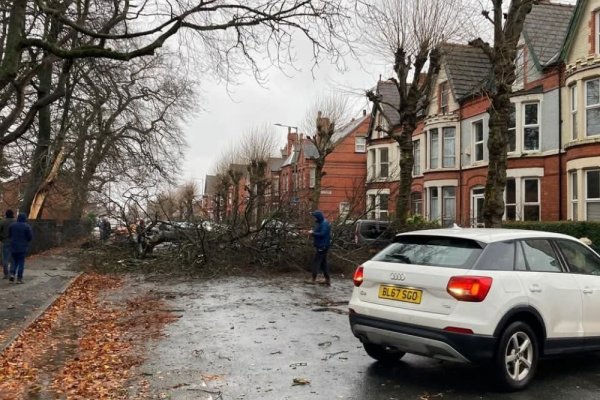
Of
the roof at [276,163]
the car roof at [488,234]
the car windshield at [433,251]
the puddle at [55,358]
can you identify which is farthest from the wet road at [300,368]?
the roof at [276,163]

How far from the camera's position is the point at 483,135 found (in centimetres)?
2833

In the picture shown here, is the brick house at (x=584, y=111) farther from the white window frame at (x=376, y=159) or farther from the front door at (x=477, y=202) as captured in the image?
the white window frame at (x=376, y=159)

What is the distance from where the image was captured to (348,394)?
5543 mm

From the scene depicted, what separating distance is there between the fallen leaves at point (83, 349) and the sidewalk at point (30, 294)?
171mm

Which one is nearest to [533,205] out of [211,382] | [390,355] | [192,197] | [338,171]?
[192,197]

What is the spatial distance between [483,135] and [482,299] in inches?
961

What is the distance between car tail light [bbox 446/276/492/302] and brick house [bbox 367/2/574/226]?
13.5 metres

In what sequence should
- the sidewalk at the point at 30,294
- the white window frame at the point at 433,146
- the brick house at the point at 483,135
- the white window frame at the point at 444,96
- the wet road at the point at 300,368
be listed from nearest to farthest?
the wet road at the point at 300,368, the sidewalk at the point at 30,294, the brick house at the point at 483,135, the white window frame at the point at 433,146, the white window frame at the point at 444,96

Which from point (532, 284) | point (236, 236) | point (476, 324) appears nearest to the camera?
point (476, 324)

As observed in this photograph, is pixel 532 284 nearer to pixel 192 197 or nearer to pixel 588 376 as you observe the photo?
pixel 588 376

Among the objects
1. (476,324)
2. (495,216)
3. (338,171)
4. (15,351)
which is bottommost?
(15,351)

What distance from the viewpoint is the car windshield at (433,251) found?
19.0 feet

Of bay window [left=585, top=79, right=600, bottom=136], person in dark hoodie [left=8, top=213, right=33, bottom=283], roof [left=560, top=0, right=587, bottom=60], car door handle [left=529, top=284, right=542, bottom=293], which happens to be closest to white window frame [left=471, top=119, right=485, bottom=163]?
roof [left=560, top=0, right=587, bottom=60]

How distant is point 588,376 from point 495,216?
7.23 m
